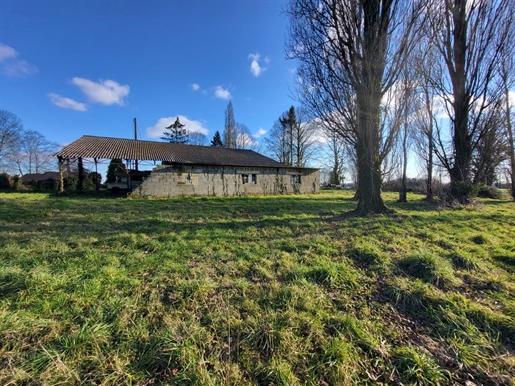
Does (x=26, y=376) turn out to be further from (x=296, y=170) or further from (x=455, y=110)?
(x=296, y=170)

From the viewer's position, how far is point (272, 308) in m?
2.42

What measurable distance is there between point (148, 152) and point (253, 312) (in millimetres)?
16817

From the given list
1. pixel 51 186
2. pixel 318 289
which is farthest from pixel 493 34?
pixel 51 186

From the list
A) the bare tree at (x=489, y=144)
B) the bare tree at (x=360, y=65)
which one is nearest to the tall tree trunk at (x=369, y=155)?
the bare tree at (x=360, y=65)

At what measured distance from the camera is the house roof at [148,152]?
47.5ft

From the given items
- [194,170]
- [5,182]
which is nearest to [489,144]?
[194,170]

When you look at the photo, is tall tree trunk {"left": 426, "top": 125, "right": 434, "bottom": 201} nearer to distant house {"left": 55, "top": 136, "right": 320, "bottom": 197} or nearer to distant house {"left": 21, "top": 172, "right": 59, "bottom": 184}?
distant house {"left": 55, "top": 136, "right": 320, "bottom": 197}

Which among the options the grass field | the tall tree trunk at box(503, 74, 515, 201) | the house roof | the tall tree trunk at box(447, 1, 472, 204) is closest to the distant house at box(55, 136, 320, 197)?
the house roof

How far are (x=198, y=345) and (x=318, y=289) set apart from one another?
5.50 ft

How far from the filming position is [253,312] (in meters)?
2.35

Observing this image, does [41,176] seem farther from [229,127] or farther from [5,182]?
[229,127]

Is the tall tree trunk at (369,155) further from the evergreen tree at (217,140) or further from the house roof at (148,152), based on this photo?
the evergreen tree at (217,140)

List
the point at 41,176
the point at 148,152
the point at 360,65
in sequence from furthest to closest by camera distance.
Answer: the point at 41,176 → the point at 148,152 → the point at 360,65

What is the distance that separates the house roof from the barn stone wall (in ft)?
2.07
